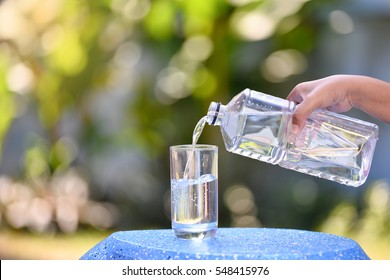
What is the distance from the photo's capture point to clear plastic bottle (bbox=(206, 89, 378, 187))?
1.60 m

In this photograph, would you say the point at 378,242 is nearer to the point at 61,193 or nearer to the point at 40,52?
the point at 61,193

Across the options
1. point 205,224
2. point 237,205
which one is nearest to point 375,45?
point 237,205

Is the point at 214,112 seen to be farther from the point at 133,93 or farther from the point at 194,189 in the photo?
the point at 133,93

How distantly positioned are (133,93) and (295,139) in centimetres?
330

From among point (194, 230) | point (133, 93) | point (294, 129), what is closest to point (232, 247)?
point (194, 230)

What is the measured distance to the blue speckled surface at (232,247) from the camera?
1345 mm

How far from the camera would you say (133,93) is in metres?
4.87

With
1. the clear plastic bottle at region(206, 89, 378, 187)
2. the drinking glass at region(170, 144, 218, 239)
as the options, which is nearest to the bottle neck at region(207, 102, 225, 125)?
the clear plastic bottle at region(206, 89, 378, 187)

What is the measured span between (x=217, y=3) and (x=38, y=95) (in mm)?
1305

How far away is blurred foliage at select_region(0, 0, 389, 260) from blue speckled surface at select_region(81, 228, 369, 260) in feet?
10.5

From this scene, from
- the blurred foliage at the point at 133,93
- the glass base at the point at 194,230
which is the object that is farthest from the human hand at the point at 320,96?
the blurred foliage at the point at 133,93

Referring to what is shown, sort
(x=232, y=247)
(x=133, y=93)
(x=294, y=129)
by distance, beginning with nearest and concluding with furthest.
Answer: (x=232, y=247) < (x=294, y=129) < (x=133, y=93)

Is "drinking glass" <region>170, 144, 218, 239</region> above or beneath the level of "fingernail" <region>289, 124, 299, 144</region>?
beneath

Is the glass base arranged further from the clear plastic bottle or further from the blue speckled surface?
the clear plastic bottle
